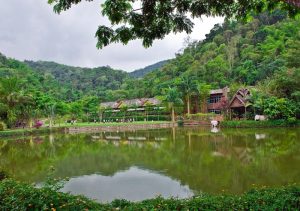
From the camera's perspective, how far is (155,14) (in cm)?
486

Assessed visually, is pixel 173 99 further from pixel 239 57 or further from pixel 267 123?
pixel 239 57

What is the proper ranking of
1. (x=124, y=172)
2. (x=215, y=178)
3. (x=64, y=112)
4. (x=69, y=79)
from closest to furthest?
1. (x=215, y=178)
2. (x=124, y=172)
3. (x=64, y=112)
4. (x=69, y=79)

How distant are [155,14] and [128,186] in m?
6.47

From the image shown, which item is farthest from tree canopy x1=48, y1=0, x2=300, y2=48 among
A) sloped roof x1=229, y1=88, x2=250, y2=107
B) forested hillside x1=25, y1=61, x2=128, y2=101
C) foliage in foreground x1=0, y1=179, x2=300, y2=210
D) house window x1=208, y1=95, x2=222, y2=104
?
forested hillside x1=25, y1=61, x2=128, y2=101

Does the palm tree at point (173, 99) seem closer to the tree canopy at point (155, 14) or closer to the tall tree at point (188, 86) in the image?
the tall tree at point (188, 86)

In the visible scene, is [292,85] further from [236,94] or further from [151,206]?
[151,206]

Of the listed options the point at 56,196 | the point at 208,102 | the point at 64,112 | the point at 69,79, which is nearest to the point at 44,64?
the point at 69,79

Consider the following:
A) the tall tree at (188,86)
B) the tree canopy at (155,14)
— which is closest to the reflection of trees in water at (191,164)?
the tree canopy at (155,14)

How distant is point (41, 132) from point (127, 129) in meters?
10.1

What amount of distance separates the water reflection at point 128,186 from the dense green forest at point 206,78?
22.5 meters

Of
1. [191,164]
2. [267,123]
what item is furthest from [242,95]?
[191,164]

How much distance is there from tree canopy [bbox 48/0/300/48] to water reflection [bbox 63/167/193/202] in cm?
474

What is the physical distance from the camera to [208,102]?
4791 cm

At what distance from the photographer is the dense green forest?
32281 mm
